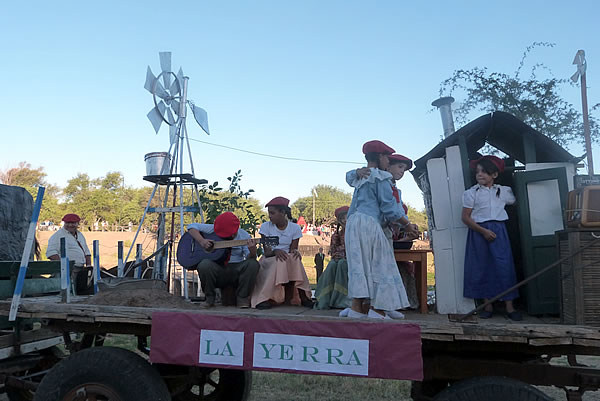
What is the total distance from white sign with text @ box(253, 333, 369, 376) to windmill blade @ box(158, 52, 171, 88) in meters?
5.38

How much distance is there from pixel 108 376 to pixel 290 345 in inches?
48.5

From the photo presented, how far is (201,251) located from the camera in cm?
443

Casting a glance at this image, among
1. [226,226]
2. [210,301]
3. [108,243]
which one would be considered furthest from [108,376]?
[108,243]

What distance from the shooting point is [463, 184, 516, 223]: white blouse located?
369 centimetres

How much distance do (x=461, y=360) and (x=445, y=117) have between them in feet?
9.57

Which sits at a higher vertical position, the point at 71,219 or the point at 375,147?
the point at 375,147

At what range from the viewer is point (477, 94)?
1201 cm

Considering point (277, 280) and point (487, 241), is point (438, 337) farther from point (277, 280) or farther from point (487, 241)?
point (277, 280)

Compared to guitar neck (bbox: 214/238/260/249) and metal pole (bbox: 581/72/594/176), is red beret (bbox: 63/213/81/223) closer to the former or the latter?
guitar neck (bbox: 214/238/260/249)

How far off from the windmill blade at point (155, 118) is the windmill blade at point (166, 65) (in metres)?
0.45

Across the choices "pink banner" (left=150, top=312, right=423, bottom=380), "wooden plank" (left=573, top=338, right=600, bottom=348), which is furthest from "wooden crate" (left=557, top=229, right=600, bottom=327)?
"pink banner" (left=150, top=312, right=423, bottom=380)

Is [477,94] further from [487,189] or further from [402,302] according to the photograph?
[402,302]

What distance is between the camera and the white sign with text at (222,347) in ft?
10.1

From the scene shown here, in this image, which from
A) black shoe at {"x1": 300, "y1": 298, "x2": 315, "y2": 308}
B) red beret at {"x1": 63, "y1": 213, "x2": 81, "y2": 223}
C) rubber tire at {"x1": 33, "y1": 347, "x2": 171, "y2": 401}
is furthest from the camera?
red beret at {"x1": 63, "y1": 213, "x2": 81, "y2": 223}
